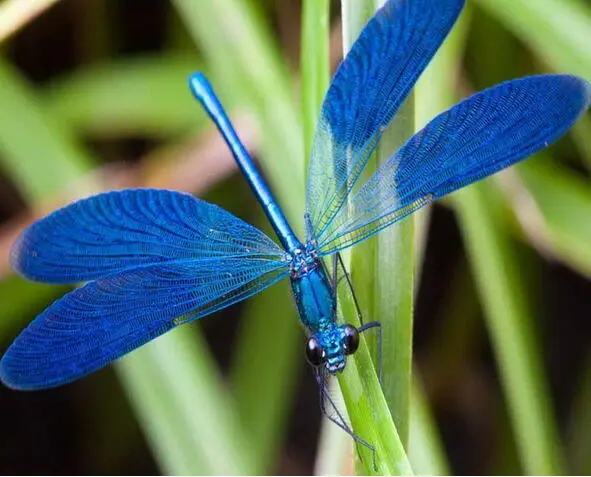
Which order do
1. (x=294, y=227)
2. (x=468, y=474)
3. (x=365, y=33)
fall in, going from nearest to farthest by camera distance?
(x=365, y=33) → (x=294, y=227) → (x=468, y=474)

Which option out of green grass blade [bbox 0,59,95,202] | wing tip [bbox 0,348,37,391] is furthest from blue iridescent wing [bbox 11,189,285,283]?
green grass blade [bbox 0,59,95,202]

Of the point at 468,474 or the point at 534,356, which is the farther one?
the point at 468,474

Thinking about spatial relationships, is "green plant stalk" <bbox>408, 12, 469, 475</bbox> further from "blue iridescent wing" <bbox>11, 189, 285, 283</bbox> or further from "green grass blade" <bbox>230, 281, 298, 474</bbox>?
"green grass blade" <bbox>230, 281, 298, 474</bbox>

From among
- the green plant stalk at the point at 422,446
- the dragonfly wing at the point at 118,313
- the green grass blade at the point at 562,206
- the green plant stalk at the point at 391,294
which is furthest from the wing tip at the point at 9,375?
the green grass blade at the point at 562,206

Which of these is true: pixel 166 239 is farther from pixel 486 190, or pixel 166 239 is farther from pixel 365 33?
pixel 486 190

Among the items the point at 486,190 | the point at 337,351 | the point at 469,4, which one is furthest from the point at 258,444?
the point at 469,4

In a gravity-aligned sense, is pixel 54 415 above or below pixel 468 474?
above
